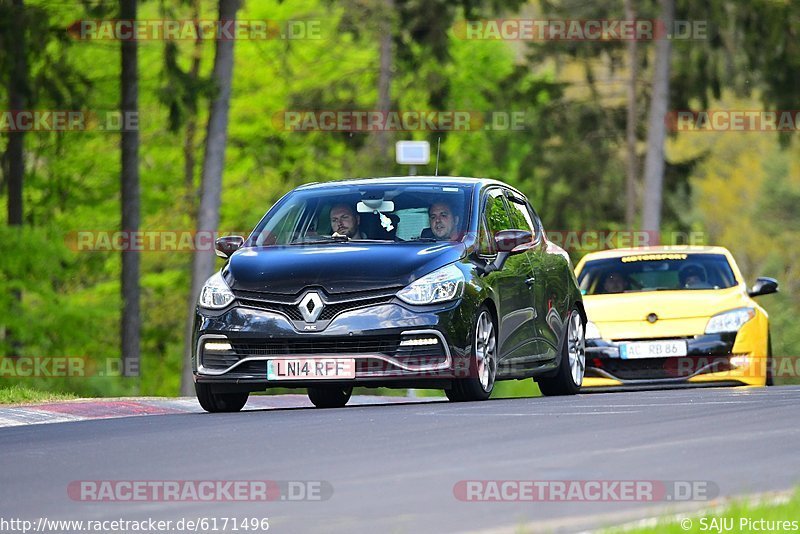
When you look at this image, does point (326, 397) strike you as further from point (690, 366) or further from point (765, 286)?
point (765, 286)

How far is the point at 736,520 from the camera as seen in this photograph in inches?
288

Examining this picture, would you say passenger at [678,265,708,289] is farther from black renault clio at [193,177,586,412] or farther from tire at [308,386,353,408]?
tire at [308,386,353,408]

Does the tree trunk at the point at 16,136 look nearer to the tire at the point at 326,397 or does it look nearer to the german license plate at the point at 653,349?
the german license plate at the point at 653,349

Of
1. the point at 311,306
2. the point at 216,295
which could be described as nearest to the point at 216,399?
the point at 216,295

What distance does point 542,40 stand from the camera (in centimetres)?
4809

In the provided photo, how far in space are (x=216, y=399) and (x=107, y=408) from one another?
982mm

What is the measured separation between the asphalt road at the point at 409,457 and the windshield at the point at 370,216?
5.88 feet

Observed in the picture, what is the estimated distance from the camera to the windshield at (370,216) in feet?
50.1

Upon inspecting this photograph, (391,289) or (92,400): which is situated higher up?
(391,289)

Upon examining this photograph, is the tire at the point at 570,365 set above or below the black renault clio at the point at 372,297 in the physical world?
below

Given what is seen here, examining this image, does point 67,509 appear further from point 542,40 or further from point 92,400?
point 542,40

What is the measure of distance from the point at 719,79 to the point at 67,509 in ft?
122

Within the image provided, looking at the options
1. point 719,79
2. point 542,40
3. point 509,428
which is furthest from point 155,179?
point 509,428

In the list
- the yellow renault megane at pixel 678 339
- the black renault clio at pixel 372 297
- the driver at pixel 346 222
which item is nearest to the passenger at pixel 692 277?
the yellow renault megane at pixel 678 339
